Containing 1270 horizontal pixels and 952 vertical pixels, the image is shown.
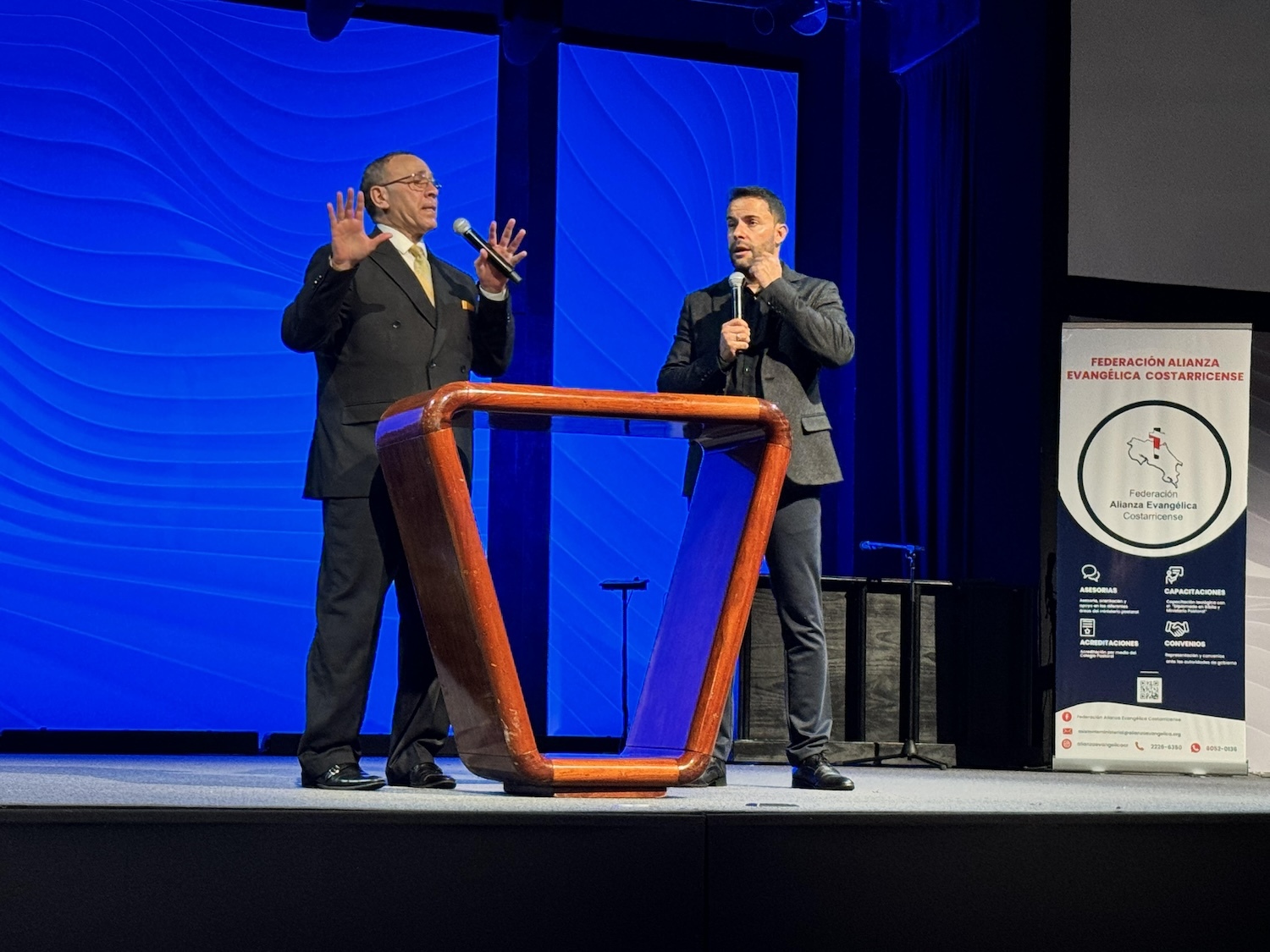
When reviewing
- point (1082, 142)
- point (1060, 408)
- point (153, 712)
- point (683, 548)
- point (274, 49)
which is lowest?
point (153, 712)

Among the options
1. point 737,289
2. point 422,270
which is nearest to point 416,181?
point 422,270

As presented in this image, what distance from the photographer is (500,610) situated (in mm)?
2799

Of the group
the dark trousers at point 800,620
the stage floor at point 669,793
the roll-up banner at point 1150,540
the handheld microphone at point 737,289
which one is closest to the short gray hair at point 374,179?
the handheld microphone at point 737,289

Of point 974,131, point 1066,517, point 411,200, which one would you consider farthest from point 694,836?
point 974,131

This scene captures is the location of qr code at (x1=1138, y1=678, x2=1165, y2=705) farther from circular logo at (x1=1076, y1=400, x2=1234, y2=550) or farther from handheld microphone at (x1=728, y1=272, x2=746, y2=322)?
handheld microphone at (x1=728, y1=272, x2=746, y2=322)

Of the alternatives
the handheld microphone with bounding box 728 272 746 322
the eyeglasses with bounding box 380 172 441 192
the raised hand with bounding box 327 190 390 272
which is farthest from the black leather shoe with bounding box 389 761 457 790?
the eyeglasses with bounding box 380 172 441 192

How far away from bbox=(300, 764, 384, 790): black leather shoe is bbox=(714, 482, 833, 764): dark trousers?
3.03 feet

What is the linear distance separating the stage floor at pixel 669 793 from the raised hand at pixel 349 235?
1081mm

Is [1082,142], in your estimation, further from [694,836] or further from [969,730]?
[694,836]

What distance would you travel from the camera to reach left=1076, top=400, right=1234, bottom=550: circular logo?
568cm

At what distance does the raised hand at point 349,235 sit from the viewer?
299 centimetres

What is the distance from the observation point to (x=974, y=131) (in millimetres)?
6465

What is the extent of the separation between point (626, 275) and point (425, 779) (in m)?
3.94

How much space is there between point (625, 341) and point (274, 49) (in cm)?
199
